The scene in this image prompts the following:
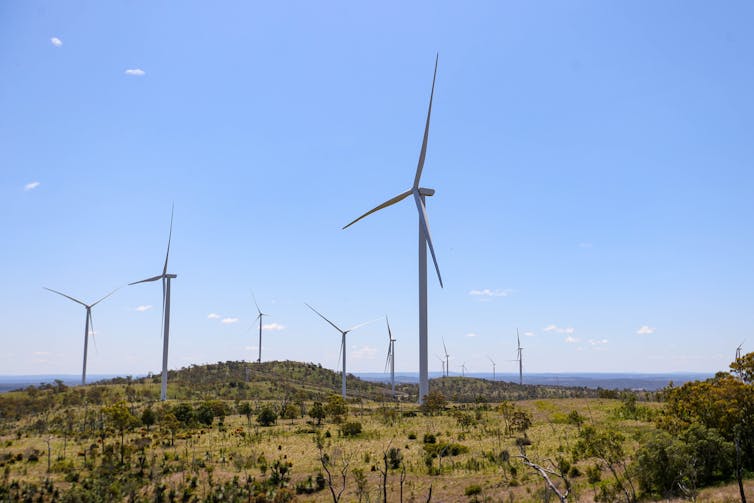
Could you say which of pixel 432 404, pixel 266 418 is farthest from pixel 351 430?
pixel 432 404

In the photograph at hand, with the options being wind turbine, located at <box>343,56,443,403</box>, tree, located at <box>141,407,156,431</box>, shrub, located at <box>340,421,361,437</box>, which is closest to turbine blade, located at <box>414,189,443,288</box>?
wind turbine, located at <box>343,56,443,403</box>

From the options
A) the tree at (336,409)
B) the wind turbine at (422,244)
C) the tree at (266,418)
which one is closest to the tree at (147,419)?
the tree at (266,418)

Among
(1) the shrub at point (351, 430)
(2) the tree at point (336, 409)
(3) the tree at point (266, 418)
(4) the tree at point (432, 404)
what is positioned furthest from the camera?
(4) the tree at point (432, 404)

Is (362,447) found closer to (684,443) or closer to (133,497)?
(133,497)

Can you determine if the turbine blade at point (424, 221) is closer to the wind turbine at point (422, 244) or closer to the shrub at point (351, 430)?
the wind turbine at point (422, 244)

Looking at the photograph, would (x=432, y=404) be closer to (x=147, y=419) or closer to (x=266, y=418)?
(x=266, y=418)

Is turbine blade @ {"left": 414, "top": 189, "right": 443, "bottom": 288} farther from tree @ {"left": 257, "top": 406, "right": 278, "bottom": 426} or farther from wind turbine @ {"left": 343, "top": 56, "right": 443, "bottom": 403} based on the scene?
tree @ {"left": 257, "top": 406, "right": 278, "bottom": 426}

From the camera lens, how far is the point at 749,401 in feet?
112

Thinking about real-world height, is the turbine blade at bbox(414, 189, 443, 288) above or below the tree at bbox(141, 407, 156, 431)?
above

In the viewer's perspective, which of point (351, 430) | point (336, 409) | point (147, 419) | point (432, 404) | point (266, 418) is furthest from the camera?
point (432, 404)

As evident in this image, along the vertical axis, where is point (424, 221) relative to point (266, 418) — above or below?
above

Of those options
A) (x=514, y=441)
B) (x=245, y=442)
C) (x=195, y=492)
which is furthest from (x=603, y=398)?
(x=195, y=492)

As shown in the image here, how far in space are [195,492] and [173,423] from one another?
22.9 metres

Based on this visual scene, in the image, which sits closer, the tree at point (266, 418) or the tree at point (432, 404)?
the tree at point (266, 418)
